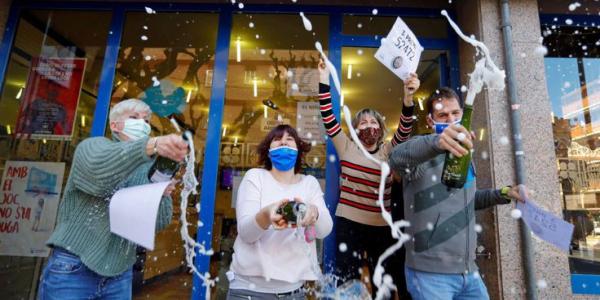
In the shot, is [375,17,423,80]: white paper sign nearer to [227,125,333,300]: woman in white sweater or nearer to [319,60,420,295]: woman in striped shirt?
[319,60,420,295]: woman in striped shirt

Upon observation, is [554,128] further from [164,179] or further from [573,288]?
[164,179]

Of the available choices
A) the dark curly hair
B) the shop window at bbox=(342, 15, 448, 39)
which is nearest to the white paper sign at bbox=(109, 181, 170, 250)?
the dark curly hair

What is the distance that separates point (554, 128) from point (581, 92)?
0.81 m

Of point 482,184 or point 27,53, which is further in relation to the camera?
point 27,53

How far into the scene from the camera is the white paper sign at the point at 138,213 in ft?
5.57

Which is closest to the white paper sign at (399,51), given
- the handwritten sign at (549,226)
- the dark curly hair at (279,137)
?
the dark curly hair at (279,137)

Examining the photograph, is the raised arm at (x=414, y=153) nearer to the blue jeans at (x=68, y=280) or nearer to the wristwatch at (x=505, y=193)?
the wristwatch at (x=505, y=193)

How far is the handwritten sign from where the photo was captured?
216 cm

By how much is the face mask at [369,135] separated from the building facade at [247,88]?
0.82m

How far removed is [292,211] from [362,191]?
1437mm

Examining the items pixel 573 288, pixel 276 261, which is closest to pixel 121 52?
pixel 276 261

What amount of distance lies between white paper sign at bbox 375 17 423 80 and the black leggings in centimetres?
132

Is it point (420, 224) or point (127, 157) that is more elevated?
point (127, 157)

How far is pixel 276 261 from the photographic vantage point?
225 cm
